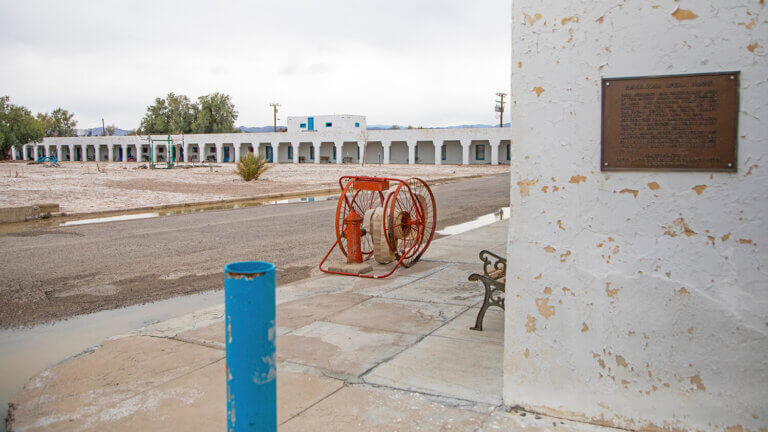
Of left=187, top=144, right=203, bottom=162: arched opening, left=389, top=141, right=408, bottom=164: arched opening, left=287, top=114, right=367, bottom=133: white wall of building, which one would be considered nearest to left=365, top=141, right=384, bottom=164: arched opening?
left=389, top=141, right=408, bottom=164: arched opening

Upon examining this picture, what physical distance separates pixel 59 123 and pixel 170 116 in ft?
146

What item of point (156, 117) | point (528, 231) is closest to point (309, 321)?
point (528, 231)

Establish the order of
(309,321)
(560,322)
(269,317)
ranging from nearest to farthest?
1. (269,317)
2. (560,322)
3. (309,321)

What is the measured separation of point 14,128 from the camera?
74.8 m

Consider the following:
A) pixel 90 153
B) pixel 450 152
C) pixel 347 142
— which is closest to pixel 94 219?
pixel 450 152

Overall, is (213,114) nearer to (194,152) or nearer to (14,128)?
(194,152)

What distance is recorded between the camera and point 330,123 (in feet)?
253

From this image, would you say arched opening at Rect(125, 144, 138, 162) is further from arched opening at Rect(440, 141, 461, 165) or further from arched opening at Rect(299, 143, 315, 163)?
arched opening at Rect(440, 141, 461, 165)

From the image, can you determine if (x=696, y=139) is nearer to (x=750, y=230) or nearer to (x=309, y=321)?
(x=750, y=230)

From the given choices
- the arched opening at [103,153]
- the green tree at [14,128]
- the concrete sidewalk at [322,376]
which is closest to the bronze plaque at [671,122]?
the concrete sidewalk at [322,376]

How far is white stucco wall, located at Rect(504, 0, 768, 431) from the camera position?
10.7 ft

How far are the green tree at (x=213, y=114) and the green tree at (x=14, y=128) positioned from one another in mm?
28987

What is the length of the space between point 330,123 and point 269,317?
7595 cm

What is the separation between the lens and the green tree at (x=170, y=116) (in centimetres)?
10519
